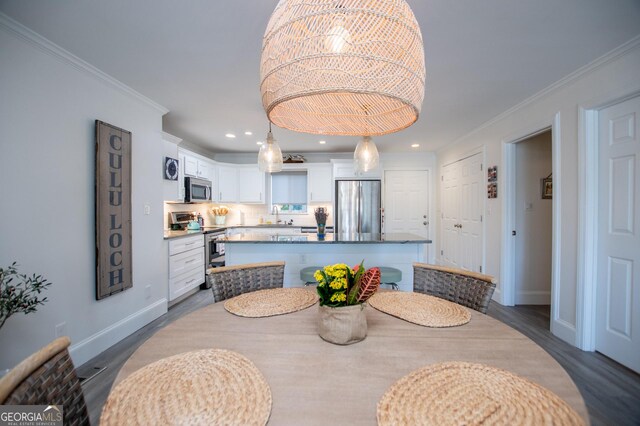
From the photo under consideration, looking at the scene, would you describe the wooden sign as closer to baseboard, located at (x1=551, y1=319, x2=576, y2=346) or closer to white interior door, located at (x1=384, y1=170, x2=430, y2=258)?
baseboard, located at (x1=551, y1=319, x2=576, y2=346)

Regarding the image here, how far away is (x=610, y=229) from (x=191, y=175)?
15.3 ft

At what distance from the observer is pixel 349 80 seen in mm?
675

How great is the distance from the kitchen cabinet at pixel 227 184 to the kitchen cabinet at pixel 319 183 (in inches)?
56.7

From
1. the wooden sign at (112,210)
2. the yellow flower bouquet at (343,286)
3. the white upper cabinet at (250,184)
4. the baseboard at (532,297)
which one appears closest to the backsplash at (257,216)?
the white upper cabinet at (250,184)

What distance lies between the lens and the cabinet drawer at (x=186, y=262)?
10.0ft

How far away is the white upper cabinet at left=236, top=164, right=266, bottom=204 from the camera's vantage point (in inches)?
197

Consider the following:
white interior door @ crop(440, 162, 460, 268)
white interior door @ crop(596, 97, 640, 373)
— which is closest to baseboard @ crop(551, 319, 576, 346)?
white interior door @ crop(596, 97, 640, 373)

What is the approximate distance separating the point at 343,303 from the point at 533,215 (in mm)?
3366

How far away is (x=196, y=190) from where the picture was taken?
398 cm

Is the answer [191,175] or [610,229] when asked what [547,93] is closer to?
[610,229]

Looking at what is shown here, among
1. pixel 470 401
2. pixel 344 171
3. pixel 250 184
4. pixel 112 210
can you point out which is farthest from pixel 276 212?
pixel 470 401

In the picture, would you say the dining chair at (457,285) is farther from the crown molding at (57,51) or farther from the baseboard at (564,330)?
the crown molding at (57,51)

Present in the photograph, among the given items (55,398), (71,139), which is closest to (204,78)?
(71,139)

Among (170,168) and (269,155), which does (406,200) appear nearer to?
(269,155)
